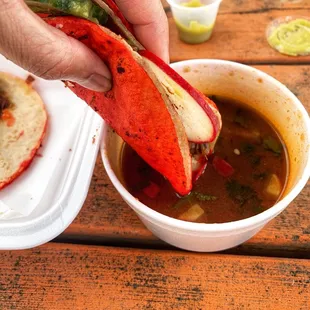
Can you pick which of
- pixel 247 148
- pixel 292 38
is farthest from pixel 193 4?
pixel 247 148

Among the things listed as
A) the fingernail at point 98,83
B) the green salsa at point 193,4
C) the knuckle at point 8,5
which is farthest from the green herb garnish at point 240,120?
the knuckle at point 8,5

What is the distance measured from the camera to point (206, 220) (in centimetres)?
100

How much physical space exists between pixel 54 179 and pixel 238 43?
82cm

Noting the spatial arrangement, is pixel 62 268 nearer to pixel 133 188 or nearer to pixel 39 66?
pixel 133 188

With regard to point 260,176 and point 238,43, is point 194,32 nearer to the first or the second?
point 238,43

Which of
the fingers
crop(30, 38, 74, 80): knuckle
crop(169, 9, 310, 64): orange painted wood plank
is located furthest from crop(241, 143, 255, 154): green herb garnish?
crop(30, 38, 74, 80): knuckle

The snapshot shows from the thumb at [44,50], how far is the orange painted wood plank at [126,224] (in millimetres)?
457

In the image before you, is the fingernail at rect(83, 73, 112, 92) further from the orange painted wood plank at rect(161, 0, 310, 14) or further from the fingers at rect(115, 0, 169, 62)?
the orange painted wood plank at rect(161, 0, 310, 14)

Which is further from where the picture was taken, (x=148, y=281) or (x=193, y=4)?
(x=193, y=4)

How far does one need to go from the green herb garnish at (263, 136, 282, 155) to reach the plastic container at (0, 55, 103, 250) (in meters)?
0.44

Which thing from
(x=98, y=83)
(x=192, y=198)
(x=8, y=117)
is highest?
(x=98, y=83)

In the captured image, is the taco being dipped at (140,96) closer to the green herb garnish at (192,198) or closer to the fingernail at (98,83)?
the fingernail at (98,83)

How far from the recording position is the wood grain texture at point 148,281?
97 cm

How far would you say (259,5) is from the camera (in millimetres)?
1652
